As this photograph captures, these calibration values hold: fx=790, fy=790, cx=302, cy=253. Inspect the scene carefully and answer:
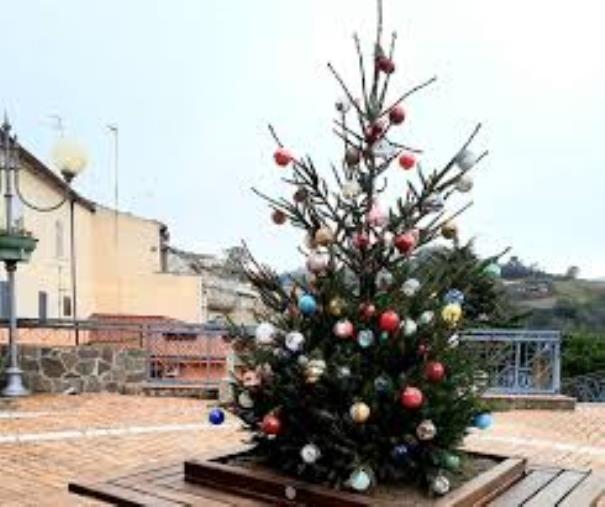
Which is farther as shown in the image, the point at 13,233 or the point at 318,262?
the point at 13,233

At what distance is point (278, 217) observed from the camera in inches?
151

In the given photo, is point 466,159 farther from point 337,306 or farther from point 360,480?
point 360,480

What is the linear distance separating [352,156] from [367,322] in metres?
0.80

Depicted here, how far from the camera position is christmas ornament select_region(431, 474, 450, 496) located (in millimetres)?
3314

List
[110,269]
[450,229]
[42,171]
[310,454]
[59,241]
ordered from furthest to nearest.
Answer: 1. [110,269]
2. [59,241]
3. [42,171]
4. [450,229]
5. [310,454]

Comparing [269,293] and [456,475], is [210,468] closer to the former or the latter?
[269,293]

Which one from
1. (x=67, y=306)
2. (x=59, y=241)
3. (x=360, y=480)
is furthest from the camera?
(x=67, y=306)

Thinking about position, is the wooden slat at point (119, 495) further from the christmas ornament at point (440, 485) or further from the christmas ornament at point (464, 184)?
the christmas ornament at point (464, 184)

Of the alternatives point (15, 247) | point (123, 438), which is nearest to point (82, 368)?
point (15, 247)

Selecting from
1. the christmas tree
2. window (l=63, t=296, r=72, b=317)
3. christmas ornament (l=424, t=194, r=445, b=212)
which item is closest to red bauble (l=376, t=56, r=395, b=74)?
the christmas tree

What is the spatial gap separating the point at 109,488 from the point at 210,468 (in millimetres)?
457

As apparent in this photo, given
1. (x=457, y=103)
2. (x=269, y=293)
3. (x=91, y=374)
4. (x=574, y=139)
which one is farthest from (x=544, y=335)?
(x=269, y=293)

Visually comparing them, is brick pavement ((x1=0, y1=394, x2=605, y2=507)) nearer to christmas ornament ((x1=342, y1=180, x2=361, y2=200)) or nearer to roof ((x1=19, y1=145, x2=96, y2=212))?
christmas ornament ((x1=342, y1=180, x2=361, y2=200))

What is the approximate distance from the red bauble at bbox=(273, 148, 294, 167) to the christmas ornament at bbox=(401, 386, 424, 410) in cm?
121
